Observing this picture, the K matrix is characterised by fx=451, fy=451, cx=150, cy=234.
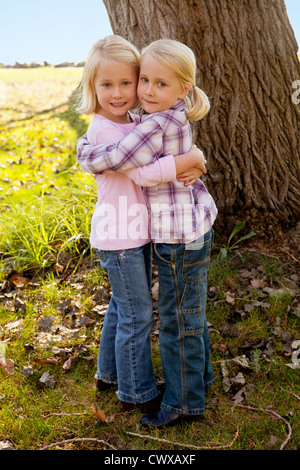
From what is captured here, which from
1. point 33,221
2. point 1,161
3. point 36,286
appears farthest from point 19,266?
point 1,161

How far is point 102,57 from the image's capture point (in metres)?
2.20

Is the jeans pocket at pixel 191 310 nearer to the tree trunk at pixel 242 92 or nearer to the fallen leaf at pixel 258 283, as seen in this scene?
the fallen leaf at pixel 258 283

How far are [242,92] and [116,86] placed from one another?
1.71 metres

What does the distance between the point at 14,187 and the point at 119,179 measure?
4.34 m

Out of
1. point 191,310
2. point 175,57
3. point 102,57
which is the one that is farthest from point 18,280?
point 175,57

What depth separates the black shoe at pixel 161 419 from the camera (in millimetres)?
2547

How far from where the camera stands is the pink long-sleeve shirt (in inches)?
89.6

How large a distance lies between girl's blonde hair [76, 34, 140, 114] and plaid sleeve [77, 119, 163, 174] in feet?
1.00

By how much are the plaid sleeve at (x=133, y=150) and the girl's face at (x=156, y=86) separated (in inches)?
4.2

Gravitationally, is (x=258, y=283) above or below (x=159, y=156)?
below

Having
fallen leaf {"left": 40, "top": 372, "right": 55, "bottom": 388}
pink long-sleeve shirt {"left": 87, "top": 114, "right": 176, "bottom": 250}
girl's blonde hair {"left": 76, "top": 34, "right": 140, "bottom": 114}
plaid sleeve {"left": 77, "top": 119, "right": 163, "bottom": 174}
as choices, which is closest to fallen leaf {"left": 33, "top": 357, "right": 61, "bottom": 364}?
fallen leaf {"left": 40, "top": 372, "right": 55, "bottom": 388}

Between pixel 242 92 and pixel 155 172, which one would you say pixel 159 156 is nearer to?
pixel 155 172
